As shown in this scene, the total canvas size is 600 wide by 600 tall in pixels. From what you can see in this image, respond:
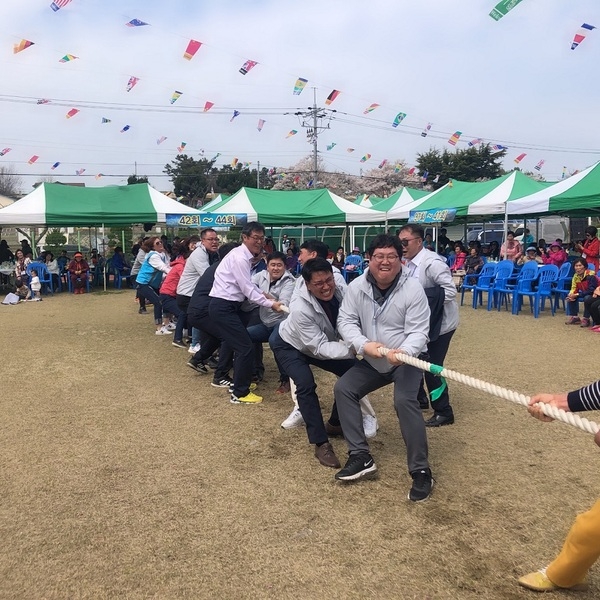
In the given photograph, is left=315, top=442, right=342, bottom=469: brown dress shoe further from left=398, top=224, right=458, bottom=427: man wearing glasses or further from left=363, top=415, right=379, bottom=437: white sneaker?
left=398, top=224, right=458, bottom=427: man wearing glasses

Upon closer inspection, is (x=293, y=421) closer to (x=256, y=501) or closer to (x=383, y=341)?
(x=256, y=501)

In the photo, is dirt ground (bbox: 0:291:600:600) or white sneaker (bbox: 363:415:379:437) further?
white sneaker (bbox: 363:415:379:437)

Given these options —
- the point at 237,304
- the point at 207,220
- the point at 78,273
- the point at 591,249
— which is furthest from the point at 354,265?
the point at 237,304

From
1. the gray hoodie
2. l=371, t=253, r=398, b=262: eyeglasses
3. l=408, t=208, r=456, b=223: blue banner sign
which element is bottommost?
the gray hoodie

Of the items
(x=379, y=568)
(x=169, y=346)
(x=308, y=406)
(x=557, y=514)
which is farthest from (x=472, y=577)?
(x=169, y=346)

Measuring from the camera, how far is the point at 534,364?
6477mm

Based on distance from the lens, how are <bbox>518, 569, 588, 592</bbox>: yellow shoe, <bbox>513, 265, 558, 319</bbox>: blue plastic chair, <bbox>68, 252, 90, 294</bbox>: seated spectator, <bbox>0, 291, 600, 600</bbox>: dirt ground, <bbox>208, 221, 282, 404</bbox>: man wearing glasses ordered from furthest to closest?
<bbox>68, 252, 90, 294</bbox>: seated spectator → <bbox>513, 265, 558, 319</bbox>: blue plastic chair → <bbox>208, 221, 282, 404</bbox>: man wearing glasses → <bbox>0, 291, 600, 600</bbox>: dirt ground → <bbox>518, 569, 588, 592</bbox>: yellow shoe

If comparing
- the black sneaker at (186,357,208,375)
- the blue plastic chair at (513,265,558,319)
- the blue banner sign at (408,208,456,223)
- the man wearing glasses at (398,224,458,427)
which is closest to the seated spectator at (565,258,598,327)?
the blue plastic chair at (513,265,558,319)

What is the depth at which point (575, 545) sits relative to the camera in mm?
2230

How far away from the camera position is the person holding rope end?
2178mm

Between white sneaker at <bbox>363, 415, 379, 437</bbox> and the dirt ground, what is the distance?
0.09 meters

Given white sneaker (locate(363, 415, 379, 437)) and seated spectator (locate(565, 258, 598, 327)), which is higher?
seated spectator (locate(565, 258, 598, 327))

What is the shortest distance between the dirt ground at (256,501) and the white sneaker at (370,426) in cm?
9

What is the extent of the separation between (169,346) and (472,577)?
243 inches
